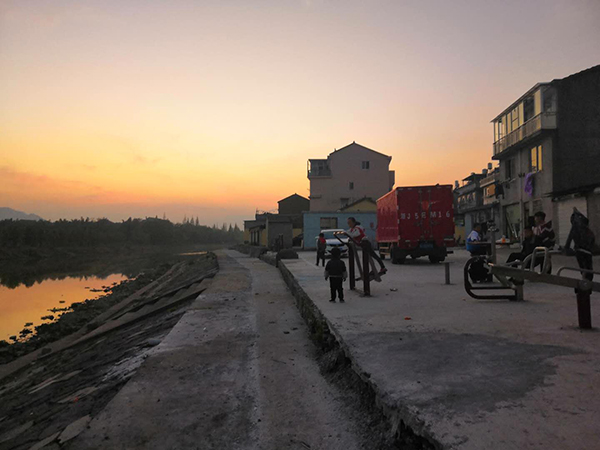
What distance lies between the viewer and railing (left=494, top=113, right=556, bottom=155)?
2391 cm

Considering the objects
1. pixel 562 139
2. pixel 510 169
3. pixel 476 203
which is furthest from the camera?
pixel 476 203

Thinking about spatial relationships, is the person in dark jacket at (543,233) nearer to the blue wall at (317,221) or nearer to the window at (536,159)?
the window at (536,159)

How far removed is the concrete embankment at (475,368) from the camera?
2.42 m

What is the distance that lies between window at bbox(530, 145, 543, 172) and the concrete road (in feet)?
79.4

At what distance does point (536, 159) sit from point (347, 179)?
3046cm

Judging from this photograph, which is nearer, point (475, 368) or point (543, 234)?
point (475, 368)

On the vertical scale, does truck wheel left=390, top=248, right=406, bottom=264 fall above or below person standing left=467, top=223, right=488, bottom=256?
below

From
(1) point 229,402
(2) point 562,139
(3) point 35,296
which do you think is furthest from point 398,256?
(3) point 35,296

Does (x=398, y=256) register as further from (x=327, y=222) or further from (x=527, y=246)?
(x=327, y=222)

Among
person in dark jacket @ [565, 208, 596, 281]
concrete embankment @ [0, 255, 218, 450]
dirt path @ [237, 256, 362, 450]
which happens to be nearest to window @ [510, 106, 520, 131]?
person in dark jacket @ [565, 208, 596, 281]

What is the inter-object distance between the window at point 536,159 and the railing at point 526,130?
104 centimetres

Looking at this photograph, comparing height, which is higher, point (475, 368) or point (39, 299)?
point (475, 368)

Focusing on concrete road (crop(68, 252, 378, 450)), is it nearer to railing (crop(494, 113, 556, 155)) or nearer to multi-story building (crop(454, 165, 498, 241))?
railing (crop(494, 113, 556, 155))

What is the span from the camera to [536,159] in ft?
84.7
